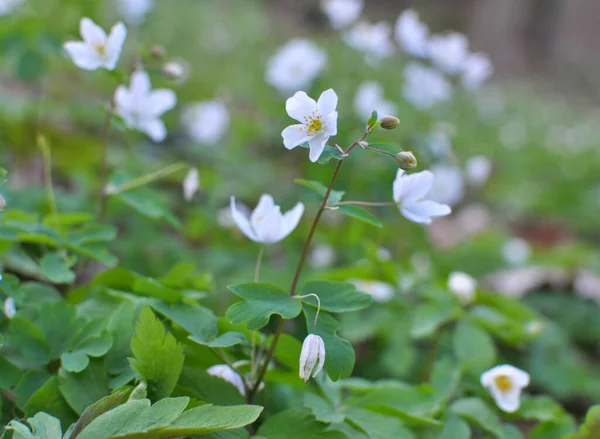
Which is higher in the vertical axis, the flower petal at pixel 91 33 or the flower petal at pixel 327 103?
the flower petal at pixel 327 103

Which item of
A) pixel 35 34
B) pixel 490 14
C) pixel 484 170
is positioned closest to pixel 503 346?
pixel 484 170

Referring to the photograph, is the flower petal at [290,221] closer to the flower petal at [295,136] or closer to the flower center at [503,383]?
the flower petal at [295,136]

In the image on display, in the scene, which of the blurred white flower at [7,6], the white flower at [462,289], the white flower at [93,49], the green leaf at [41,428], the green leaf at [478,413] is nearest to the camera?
the green leaf at [41,428]

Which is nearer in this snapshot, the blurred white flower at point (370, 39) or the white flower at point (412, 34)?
the white flower at point (412, 34)

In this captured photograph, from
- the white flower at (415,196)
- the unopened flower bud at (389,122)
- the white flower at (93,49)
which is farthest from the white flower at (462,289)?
the white flower at (93,49)

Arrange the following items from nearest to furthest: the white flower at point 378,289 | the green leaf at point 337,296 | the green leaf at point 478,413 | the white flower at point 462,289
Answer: the green leaf at point 337,296
the green leaf at point 478,413
the white flower at point 462,289
the white flower at point 378,289

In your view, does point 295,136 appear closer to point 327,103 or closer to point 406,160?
point 327,103
